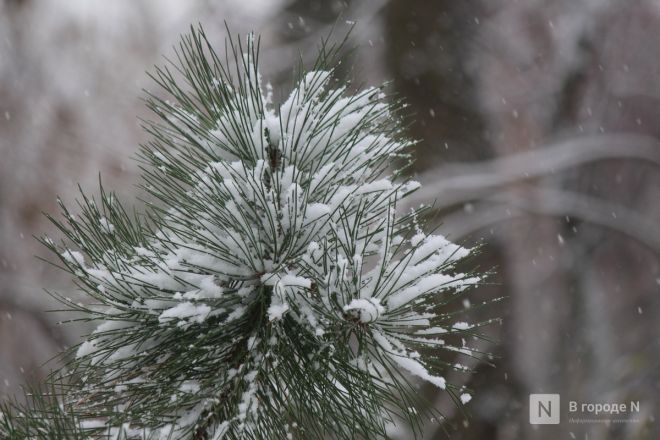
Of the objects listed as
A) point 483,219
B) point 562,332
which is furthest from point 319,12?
point 562,332

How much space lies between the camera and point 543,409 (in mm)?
2936

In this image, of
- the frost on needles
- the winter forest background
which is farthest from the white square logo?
the frost on needles

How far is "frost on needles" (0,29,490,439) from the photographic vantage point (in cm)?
51

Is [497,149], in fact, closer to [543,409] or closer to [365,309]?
[543,409]

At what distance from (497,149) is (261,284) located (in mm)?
2904

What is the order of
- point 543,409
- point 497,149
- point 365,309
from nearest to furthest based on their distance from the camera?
point 365,309, point 543,409, point 497,149

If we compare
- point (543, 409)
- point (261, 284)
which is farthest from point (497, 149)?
point (261, 284)

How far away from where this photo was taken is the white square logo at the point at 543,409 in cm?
285

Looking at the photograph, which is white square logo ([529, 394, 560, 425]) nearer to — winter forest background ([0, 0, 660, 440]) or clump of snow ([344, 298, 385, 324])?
winter forest background ([0, 0, 660, 440])

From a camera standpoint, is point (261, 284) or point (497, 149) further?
point (497, 149)

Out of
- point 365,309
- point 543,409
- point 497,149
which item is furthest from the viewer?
point 497,149

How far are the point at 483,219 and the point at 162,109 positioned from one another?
2.78 metres

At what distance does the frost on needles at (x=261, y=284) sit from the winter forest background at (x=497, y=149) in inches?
75.6

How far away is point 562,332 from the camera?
3473mm
